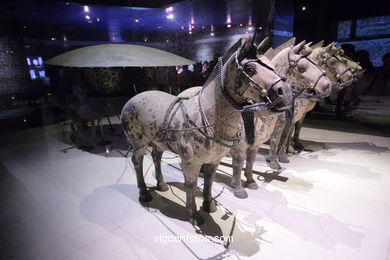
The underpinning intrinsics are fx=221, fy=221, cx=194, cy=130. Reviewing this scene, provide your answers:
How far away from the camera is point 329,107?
7.20m

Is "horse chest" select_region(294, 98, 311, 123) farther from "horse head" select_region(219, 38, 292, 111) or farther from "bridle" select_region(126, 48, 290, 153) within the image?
"horse head" select_region(219, 38, 292, 111)

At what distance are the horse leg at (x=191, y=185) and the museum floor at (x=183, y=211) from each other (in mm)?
131

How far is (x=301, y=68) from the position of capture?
11.0 feet

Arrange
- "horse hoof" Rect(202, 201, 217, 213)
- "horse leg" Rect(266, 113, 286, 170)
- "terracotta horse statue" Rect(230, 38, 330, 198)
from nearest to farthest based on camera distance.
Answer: "horse hoof" Rect(202, 201, 217, 213), "terracotta horse statue" Rect(230, 38, 330, 198), "horse leg" Rect(266, 113, 286, 170)

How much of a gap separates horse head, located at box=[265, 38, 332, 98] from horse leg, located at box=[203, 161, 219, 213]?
73.0 inches

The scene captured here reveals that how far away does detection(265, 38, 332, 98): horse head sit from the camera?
3312mm

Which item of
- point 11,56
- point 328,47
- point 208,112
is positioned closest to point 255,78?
point 208,112

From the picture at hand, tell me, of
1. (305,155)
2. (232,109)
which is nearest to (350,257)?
(232,109)

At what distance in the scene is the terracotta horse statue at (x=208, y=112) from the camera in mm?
→ 1739

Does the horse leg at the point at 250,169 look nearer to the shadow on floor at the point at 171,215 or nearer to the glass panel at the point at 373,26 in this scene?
the shadow on floor at the point at 171,215

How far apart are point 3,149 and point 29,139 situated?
0.75 m

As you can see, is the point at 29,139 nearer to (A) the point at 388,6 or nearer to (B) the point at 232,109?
(B) the point at 232,109

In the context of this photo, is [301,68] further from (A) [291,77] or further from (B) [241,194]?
(B) [241,194]

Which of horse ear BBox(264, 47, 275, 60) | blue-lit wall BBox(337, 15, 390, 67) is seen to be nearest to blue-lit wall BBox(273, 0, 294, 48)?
blue-lit wall BBox(337, 15, 390, 67)
